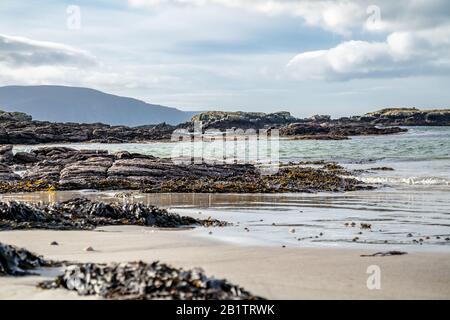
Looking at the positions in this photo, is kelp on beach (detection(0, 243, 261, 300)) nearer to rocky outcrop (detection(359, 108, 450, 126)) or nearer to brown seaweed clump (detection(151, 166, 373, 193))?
brown seaweed clump (detection(151, 166, 373, 193))

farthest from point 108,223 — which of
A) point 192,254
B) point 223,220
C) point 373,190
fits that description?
point 373,190

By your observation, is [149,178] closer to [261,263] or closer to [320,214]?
[320,214]

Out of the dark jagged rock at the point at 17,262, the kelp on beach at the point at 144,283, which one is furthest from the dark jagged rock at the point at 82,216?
the kelp on beach at the point at 144,283

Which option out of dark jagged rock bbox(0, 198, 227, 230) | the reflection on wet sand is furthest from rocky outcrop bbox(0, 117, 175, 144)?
dark jagged rock bbox(0, 198, 227, 230)

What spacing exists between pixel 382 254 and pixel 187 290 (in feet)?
11.9

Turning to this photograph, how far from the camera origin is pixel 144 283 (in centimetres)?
497

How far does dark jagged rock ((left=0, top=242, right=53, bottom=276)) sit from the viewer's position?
577 centimetres

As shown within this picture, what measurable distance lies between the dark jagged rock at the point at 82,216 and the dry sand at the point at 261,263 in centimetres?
67

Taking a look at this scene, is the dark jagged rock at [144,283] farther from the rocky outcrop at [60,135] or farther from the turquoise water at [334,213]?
the rocky outcrop at [60,135]

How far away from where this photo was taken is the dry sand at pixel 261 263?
5344 mm

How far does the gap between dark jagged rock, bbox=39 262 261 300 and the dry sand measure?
20cm

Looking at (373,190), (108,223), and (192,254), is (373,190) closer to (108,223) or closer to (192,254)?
(108,223)

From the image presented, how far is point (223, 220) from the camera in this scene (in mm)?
11523

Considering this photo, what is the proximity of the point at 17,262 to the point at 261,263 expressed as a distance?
275 centimetres
